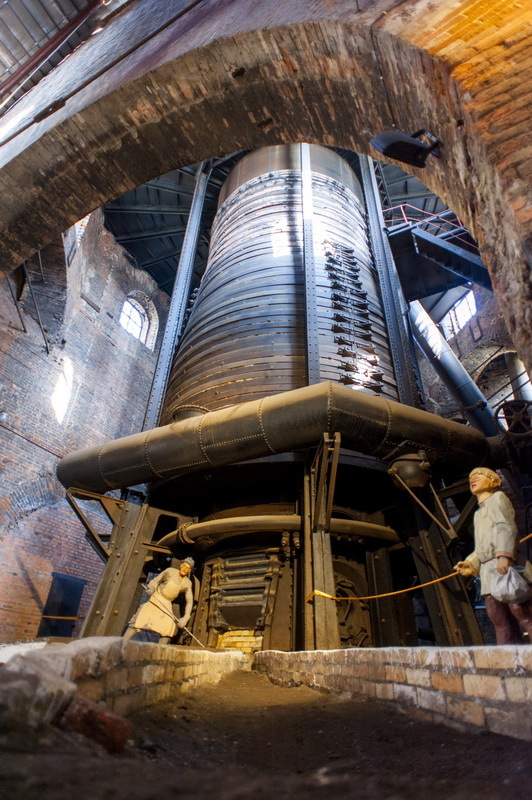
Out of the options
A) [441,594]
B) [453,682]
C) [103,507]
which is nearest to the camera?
[453,682]

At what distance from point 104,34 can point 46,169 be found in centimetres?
266

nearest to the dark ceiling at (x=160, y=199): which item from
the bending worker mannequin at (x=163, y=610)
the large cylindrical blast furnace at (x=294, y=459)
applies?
the large cylindrical blast furnace at (x=294, y=459)

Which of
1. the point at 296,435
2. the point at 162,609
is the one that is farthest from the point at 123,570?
the point at 296,435

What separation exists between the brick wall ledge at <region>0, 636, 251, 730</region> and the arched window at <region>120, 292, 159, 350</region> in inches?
543

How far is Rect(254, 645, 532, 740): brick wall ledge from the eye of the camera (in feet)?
4.88

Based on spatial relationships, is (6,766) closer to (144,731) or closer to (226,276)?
(144,731)

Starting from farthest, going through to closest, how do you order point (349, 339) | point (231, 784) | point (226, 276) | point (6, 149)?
point (226, 276) < point (349, 339) < point (6, 149) < point (231, 784)

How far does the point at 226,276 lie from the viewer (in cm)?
807

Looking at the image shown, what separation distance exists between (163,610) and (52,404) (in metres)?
7.71

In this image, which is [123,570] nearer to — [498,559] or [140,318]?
[498,559]

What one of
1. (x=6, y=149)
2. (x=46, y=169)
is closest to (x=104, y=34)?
(x=6, y=149)

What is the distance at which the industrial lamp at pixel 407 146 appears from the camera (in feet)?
9.96

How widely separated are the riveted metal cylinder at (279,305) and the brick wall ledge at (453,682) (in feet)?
12.7

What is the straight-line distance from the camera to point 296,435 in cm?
Result: 484
